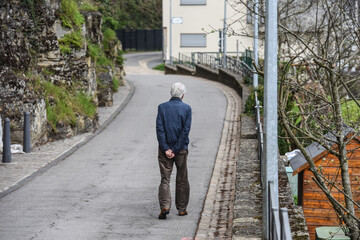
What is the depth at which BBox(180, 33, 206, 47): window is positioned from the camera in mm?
56691

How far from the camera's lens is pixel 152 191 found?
1109cm

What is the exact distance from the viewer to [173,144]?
9266 millimetres

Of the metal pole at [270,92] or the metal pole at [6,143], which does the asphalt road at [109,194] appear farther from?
the metal pole at [270,92]

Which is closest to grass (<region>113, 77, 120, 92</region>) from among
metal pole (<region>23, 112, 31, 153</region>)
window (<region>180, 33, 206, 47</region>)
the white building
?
metal pole (<region>23, 112, 31, 153</region>)

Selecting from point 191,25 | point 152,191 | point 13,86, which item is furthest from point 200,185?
point 191,25

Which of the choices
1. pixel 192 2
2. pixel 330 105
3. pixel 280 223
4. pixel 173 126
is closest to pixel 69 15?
pixel 330 105

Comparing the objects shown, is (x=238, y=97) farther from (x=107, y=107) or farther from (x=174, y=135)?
(x=174, y=135)

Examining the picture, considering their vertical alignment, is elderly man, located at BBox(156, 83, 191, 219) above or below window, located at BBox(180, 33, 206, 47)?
below

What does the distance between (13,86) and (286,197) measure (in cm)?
837

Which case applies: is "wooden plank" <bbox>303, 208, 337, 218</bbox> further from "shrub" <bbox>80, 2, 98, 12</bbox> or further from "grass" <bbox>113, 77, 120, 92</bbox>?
"grass" <bbox>113, 77, 120, 92</bbox>

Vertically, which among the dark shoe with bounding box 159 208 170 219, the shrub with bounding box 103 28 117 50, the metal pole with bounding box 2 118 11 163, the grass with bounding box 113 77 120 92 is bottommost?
the dark shoe with bounding box 159 208 170 219

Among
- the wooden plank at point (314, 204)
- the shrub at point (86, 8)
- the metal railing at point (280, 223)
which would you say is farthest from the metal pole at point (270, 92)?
the shrub at point (86, 8)

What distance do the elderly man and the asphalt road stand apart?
12.1 inches

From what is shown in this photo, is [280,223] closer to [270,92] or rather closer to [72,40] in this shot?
[270,92]
